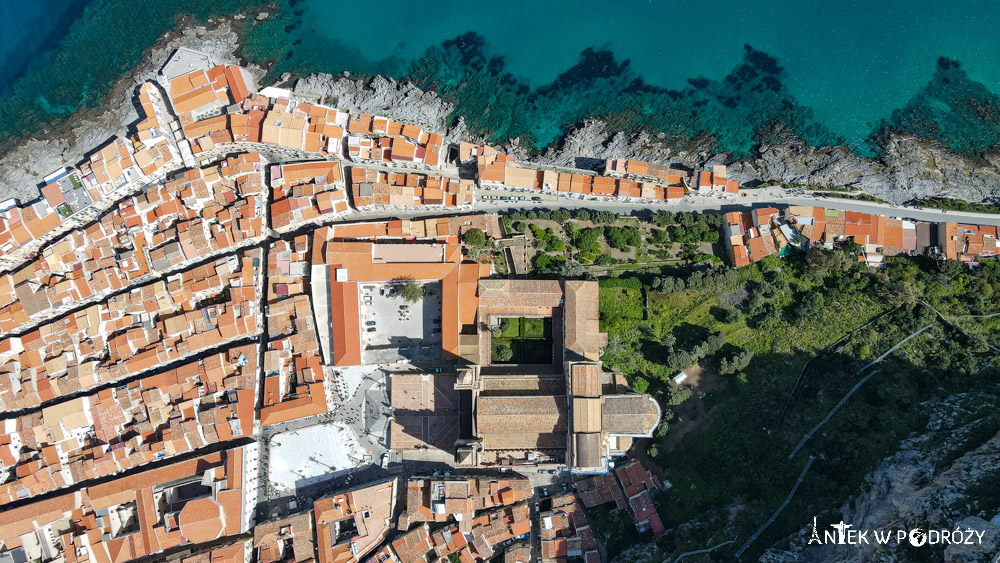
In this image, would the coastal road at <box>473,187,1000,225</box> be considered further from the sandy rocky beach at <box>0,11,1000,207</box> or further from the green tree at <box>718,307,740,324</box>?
the green tree at <box>718,307,740,324</box>

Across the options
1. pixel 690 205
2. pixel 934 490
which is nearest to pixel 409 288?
pixel 690 205

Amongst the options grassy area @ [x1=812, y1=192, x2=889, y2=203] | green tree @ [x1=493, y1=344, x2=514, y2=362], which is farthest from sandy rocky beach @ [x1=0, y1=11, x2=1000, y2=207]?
green tree @ [x1=493, y1=344, x2=514, y2=362]

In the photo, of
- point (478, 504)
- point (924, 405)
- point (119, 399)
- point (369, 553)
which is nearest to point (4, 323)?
point (119, 399)

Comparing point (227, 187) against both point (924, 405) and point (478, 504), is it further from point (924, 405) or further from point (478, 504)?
point (924, 405)

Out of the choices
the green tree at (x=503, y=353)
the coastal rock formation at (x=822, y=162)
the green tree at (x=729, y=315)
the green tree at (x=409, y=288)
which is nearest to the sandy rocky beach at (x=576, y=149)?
the coastal rock formation at (x=822, y=162)

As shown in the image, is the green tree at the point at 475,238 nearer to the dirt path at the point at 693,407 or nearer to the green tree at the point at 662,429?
the dirt path at the point at 693,407
